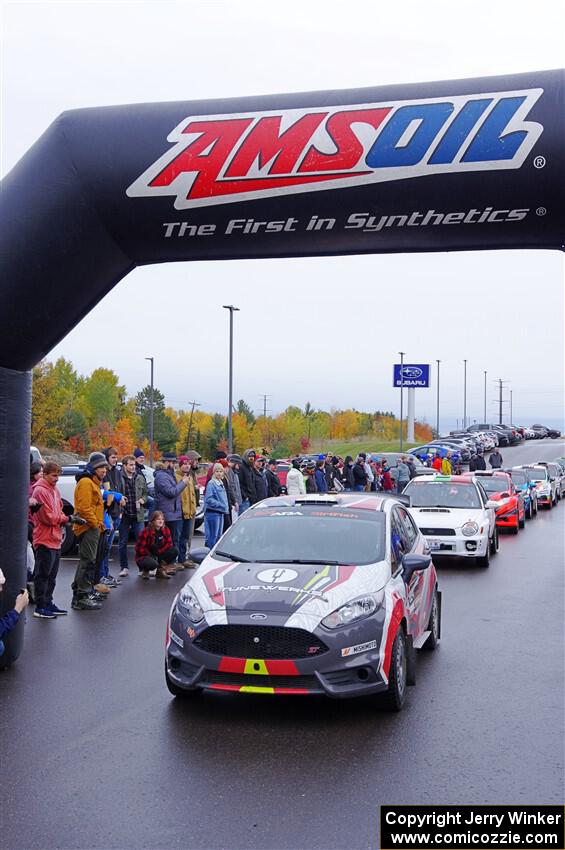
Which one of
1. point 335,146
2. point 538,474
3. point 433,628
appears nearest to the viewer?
point 335,146

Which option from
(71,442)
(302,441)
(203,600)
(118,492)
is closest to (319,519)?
(203,600)

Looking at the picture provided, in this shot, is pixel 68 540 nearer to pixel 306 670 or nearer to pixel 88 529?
pixel 88 529

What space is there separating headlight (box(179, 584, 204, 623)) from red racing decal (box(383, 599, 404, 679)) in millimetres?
1364

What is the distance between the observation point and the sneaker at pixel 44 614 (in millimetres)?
10370

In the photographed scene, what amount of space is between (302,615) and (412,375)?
69172mm

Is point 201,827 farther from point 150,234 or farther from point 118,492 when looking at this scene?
point 118,492

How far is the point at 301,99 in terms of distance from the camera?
698 centimetres

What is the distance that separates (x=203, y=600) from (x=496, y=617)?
4983 millimetres

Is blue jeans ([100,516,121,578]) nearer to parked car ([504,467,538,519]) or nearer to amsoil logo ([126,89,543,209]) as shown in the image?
amsoil logo ([126,89,543,209])

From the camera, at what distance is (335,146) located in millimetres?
6871

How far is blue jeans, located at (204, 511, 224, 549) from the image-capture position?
48.7 feet

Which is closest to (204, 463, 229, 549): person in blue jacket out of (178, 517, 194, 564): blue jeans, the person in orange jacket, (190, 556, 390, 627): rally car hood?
(178, 517, 194, 564): blue jeans

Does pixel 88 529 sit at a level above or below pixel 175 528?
above

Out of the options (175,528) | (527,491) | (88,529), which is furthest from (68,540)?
(527,491)
